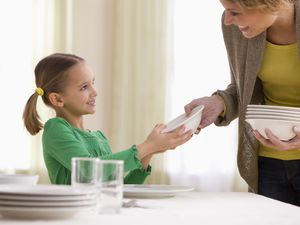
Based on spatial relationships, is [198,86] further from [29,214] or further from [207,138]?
[29,214]

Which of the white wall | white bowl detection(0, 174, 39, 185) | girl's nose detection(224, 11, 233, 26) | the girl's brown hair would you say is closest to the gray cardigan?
girl's nose detection(224, 11, 233, 26)

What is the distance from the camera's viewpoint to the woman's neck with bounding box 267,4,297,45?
2234 mm

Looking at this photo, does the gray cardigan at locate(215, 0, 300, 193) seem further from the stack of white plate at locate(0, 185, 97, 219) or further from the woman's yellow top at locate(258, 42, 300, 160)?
the stack of white plate at locate(0, 185, 97, 219)

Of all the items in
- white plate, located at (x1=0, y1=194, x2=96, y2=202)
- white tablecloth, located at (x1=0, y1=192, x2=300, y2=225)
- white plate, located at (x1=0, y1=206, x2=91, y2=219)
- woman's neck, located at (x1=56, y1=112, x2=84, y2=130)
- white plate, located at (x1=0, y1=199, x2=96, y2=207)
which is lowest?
white tablecloth, located at (x1=0, y1=192, x2=300, y2=225)


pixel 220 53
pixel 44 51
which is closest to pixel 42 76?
pixel 44 51

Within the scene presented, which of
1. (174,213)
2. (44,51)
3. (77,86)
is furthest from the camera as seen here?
(44,51)

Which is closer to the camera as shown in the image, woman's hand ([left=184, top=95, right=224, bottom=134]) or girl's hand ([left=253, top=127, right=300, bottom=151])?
girl's hand ([left=253, top=127, right=300, bottom=151])

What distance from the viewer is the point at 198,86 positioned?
4.98 metres

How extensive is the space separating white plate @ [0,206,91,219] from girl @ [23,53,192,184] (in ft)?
3.01

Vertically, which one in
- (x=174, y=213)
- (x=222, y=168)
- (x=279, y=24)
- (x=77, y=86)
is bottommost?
(x=222, y=168)

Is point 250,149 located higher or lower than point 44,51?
lower

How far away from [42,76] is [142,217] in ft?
4.36

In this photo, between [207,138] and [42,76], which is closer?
[42,76]

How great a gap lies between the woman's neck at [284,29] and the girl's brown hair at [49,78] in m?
0.76
